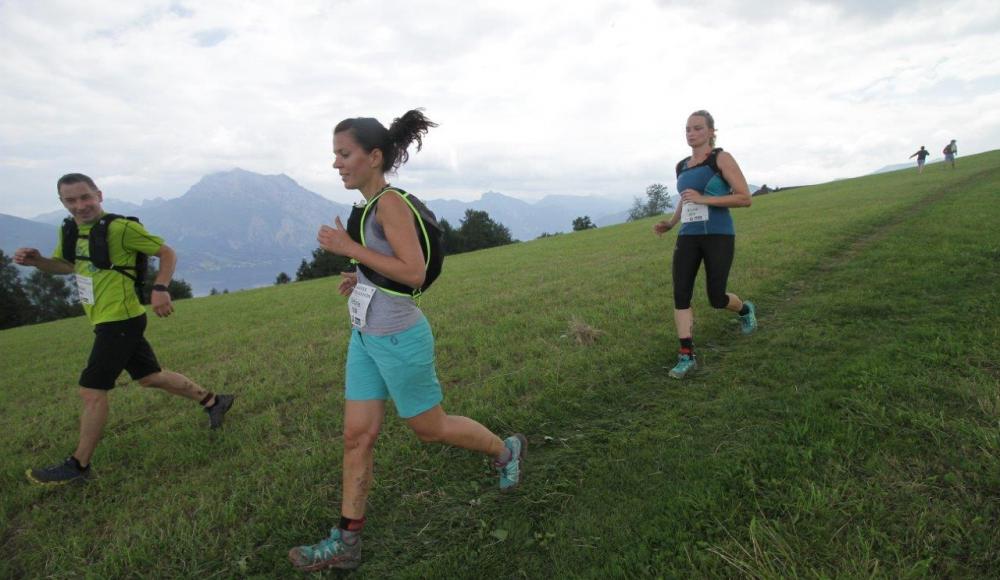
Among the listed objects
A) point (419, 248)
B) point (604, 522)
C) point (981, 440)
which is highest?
point (419, 248)

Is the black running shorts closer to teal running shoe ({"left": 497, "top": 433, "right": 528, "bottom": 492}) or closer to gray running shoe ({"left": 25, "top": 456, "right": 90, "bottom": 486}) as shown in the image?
gray running shoe ({"left": 25, "top": 456, "right": 90, "bottom": 486})

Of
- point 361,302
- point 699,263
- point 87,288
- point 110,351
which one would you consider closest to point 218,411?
point 110,351

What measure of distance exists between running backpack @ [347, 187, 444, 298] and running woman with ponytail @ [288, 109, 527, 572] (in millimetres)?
14

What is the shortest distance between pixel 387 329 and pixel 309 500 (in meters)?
1.61

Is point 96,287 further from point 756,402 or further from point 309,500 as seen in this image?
point 756,402

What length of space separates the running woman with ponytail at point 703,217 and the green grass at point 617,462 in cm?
56

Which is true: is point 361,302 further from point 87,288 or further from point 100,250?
point 87,288

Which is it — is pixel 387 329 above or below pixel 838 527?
above

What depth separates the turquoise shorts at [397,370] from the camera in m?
2.67

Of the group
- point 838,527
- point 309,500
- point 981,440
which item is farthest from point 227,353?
point 981,440

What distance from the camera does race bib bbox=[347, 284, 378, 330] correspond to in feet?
8.82

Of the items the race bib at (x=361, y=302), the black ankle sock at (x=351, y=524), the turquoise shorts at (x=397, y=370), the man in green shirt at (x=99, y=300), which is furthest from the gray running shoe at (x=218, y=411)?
the race bib at (x=361, y=302)

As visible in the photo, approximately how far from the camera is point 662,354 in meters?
5.32

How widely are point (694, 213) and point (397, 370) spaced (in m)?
3.67
